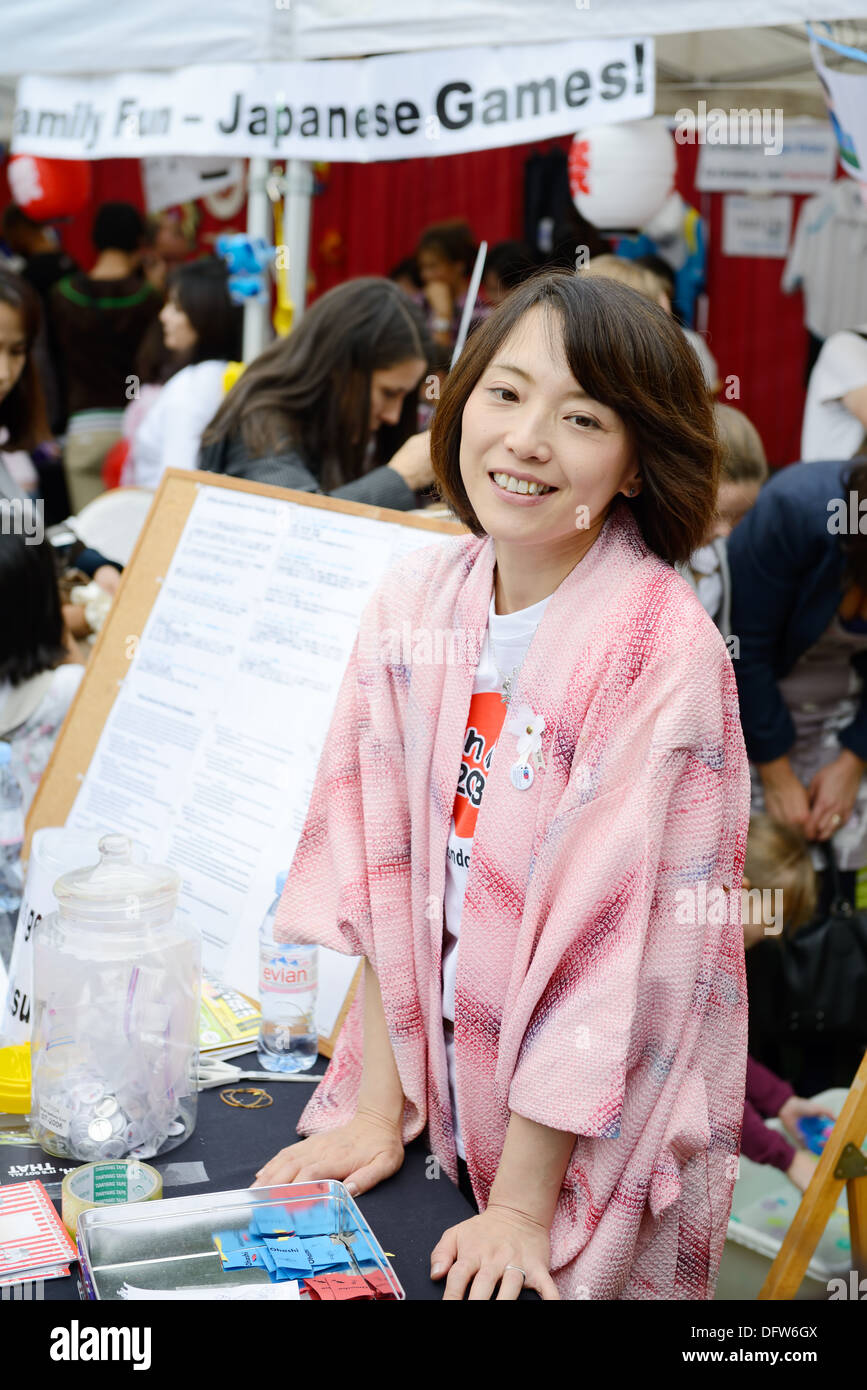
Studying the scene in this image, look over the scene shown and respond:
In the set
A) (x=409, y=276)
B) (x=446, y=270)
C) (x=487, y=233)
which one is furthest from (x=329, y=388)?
(x=487, y=233)

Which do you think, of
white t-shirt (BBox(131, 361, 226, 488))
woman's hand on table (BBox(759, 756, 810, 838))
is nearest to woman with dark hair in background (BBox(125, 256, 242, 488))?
white t-shirt (BBox(131, 361, 226, 488))

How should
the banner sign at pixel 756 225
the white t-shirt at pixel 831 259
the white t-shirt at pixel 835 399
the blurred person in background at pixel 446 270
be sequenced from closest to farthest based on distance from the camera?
the white t-shirt at pixel 835 399
the white t-shirt at pixel 831 259
the blurred person in background at pixel 446 270
the banner sign at pixel 756 225

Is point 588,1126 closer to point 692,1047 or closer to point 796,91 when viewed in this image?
point 692,1047

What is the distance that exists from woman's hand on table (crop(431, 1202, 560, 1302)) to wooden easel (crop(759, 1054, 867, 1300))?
0.62 meters

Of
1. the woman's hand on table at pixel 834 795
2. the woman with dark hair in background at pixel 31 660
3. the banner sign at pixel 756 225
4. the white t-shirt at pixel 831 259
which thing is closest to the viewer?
the woman with dark hair in background at pixel 31 660

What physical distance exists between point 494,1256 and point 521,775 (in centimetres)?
49

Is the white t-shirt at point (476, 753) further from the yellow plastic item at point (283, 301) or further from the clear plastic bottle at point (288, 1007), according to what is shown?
the yellow plastic item at point (283, 301)

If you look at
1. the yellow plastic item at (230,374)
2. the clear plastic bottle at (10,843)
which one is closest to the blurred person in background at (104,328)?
the yellow plastic item at (230,374)

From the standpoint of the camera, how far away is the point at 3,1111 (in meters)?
1.61

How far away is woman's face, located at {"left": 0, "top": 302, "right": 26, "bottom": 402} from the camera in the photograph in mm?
3684

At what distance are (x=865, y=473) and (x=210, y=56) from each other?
77.9 inches

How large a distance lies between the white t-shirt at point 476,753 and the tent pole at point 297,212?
93.8 inches

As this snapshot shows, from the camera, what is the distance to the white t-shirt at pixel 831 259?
5.70m
